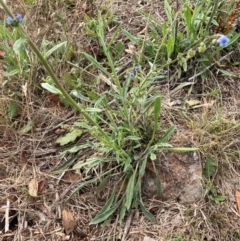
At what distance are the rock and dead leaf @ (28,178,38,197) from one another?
50 centimetres

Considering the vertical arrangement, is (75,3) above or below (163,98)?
above

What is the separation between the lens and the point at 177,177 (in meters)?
1.90

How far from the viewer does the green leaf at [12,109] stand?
213 centimetres

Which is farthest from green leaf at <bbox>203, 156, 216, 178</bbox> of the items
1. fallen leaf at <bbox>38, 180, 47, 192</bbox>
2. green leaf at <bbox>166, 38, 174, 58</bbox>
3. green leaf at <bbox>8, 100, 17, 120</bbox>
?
green leaf at <bbox>8, 100, 17, 120</bbox>

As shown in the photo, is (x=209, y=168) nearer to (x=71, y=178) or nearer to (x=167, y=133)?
(x=167, y=133)

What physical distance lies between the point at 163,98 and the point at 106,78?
0.32m

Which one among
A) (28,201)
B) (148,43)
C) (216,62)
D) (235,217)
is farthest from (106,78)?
(235,217)

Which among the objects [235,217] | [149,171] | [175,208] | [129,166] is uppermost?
[129,166]

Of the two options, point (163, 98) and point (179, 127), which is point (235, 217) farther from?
point (163, 98)

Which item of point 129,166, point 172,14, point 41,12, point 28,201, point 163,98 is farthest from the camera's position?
point 41,12

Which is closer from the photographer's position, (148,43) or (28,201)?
(28,201)

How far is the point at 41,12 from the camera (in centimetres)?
250

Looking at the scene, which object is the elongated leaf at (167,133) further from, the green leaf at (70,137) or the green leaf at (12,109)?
the green leaf at (12,109)

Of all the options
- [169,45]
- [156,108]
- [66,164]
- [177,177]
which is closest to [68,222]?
[66,164]
